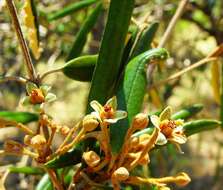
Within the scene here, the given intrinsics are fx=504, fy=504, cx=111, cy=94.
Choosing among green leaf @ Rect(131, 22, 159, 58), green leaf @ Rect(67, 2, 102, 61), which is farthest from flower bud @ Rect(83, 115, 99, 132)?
green leaf @ Rect(67, 2, 102, 61)

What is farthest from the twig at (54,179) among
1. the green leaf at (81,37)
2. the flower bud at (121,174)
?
the green leaf at (81,37)

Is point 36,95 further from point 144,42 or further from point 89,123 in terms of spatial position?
point 144,42

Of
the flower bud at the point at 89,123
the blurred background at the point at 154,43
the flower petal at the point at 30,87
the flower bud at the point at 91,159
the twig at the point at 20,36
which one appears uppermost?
the twig at the point at 20,36

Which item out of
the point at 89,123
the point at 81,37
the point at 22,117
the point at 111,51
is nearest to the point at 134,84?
the point at 111,51

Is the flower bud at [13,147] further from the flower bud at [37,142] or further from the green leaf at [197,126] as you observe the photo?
the green leaf at [197,126]

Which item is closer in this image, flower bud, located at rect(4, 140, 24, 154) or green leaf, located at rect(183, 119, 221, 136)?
flower bud, located at rect(4, 140, 24, 154)

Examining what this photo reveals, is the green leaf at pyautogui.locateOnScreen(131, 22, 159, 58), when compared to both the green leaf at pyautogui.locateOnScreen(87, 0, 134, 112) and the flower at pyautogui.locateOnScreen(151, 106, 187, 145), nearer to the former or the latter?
the green leaf at pyautogui.locateOnScreen(87, 0, 134, 112)

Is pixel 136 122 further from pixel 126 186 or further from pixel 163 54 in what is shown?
pixel 126 186
